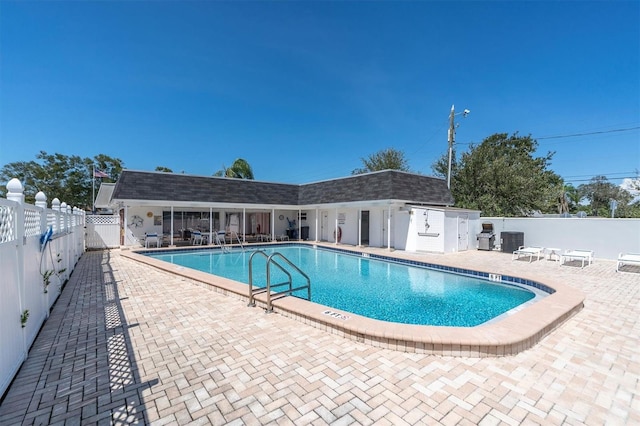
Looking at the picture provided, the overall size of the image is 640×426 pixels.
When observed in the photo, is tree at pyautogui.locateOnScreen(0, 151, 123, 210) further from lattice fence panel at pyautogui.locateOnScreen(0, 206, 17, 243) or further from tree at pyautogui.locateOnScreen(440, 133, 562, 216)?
tree at pyautogui.locateOnScreen(440, 133, 562, 216)

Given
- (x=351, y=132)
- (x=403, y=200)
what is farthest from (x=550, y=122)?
(x=403, y=200)

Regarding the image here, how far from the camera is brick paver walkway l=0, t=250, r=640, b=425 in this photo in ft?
7.84

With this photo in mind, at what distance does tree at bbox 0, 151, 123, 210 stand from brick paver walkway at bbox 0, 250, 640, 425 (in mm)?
40375

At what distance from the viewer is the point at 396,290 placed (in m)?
7.90

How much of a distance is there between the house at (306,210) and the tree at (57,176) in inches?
1034

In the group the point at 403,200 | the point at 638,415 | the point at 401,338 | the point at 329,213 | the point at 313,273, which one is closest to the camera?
→ the point at 638,415

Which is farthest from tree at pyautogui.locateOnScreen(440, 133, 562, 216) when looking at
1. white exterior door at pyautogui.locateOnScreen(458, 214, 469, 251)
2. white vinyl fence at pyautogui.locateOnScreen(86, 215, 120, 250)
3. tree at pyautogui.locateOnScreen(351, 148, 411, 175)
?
white vinyl fence at pyautogui.locateOnScreen(86, 215, 120, 250)

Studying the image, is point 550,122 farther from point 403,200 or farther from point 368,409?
point 368,409

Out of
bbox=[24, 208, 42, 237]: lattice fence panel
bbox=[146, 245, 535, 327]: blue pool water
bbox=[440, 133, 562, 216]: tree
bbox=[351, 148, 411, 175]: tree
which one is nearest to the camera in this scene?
bbox=[24, 208, 42, 237]: lattice fence panel

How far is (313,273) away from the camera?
1019 centimetres

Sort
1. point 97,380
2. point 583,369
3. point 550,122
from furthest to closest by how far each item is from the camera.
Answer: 1. point 550,122
2. point 583,369
3. point 97,380

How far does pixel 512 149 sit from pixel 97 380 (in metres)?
34.3

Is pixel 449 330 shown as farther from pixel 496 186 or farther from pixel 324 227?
pixel 496 186

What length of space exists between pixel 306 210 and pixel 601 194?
45.7 meters
